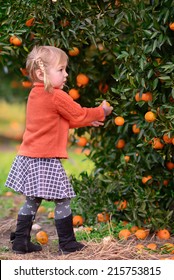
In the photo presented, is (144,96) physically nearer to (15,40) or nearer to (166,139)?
(166,139)

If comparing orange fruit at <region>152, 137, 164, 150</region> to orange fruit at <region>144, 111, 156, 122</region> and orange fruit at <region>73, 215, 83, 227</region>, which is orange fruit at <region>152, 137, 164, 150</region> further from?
orange fruit at <region>73, 215, 83, 227</region>

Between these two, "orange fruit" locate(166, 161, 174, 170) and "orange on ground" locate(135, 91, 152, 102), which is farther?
"orange fruit" locate(166, 161, 174, 170)

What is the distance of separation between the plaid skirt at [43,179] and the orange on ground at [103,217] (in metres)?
0.88

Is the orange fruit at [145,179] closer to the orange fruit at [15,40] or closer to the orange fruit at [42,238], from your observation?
the orange fruit at [42,238]

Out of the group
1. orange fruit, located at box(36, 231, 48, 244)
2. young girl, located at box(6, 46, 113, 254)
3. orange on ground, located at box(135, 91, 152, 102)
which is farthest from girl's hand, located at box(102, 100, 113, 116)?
orange fruit, located at box(36, 231, 48, 244)

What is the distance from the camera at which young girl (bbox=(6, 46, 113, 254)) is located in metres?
4.50

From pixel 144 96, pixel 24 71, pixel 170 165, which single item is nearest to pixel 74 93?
pixel 24 71

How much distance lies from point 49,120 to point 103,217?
124 centimetres

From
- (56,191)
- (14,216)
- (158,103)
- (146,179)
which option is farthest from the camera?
(14,216)

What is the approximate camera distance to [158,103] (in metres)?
4.81

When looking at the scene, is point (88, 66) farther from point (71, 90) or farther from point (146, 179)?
point (146, 179)

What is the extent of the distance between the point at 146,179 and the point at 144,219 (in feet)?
0.98

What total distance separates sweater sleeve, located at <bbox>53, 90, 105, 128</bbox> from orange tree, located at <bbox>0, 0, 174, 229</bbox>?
1.11 feet

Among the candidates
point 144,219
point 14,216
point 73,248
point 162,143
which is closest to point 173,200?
point 144,219
